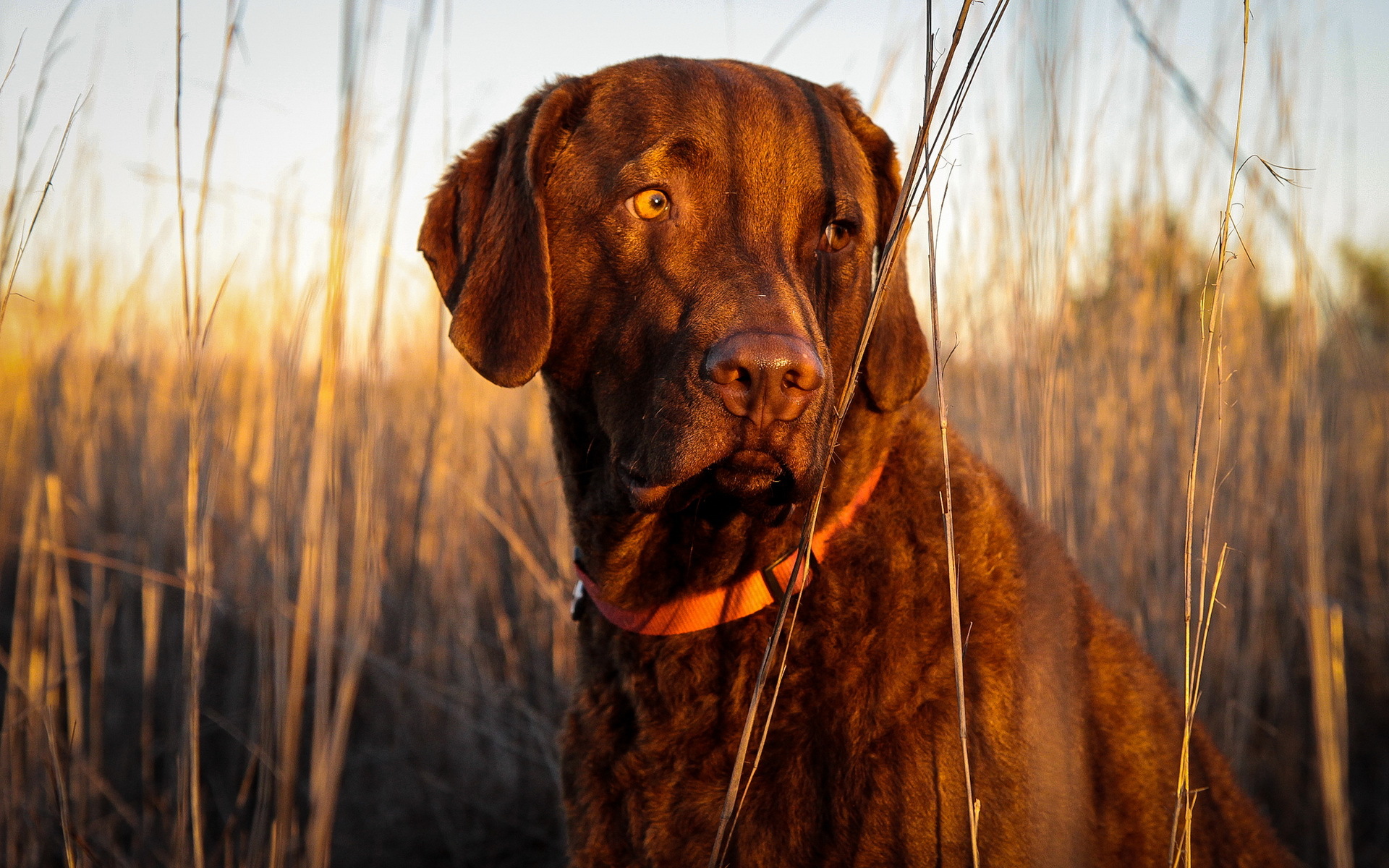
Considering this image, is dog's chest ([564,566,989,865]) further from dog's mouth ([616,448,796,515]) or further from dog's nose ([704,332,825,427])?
dog's nose ([704,332,825,427])

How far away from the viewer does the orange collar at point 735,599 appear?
174 cm

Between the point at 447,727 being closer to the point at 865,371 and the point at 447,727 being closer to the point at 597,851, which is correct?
the point at 597,851

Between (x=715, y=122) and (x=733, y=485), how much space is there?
80cm

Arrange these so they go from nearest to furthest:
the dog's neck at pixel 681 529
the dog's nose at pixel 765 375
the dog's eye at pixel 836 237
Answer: the dog's nose at pixel 765 375 → the dog's neck at pixel 681 529 → the dog's eye at pixel 836 237

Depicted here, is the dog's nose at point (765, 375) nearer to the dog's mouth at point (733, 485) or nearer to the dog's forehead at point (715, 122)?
the dog's mouth at point (733, 485)

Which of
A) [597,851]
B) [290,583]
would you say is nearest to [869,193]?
[597,851]

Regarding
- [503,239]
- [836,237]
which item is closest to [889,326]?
[836,237]

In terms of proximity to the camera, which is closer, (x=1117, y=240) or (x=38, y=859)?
(x=38, y=859)

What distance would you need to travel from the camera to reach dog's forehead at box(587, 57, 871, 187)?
6.27ft

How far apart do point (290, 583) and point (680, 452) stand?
10.4 feet

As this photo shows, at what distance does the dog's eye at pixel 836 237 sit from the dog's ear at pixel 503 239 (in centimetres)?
60

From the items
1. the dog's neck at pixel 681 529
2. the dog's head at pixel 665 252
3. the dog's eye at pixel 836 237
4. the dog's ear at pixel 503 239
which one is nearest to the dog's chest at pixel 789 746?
the dog's neck at pixel 681 529

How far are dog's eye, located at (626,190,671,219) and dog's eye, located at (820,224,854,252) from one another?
36 cm

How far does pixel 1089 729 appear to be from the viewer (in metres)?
1.70
